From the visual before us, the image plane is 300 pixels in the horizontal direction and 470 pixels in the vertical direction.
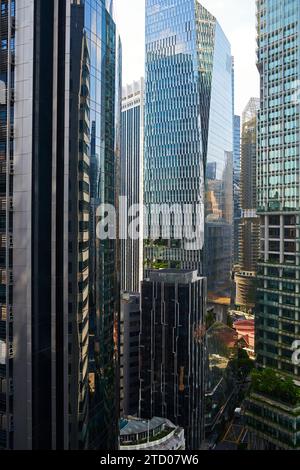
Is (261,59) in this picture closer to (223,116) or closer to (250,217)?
(223,116)

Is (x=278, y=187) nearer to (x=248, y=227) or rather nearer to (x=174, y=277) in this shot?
(x=174, y=277)

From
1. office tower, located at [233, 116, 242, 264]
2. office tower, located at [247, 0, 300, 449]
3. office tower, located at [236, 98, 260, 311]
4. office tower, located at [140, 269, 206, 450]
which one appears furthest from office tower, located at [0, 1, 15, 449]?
office tower, located at [233, 116, 242, 264]

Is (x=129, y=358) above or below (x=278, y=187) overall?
below

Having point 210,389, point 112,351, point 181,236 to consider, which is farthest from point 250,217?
point 112,351

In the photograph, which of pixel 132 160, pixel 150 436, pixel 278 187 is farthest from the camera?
pixel 132 160

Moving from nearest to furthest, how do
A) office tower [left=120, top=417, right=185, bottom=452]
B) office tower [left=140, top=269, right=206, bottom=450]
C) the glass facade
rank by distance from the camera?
the glass facade, office tower [left=120, top=417, right=185, bottom=452], office tower [left=140, top=269, right=206, bottom=450]

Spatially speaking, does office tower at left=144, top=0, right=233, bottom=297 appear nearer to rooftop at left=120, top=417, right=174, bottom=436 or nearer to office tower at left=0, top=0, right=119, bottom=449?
rooftop at left=120, top=417, right=174, bottom=436

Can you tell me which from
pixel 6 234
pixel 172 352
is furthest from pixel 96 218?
pixel 172 352
